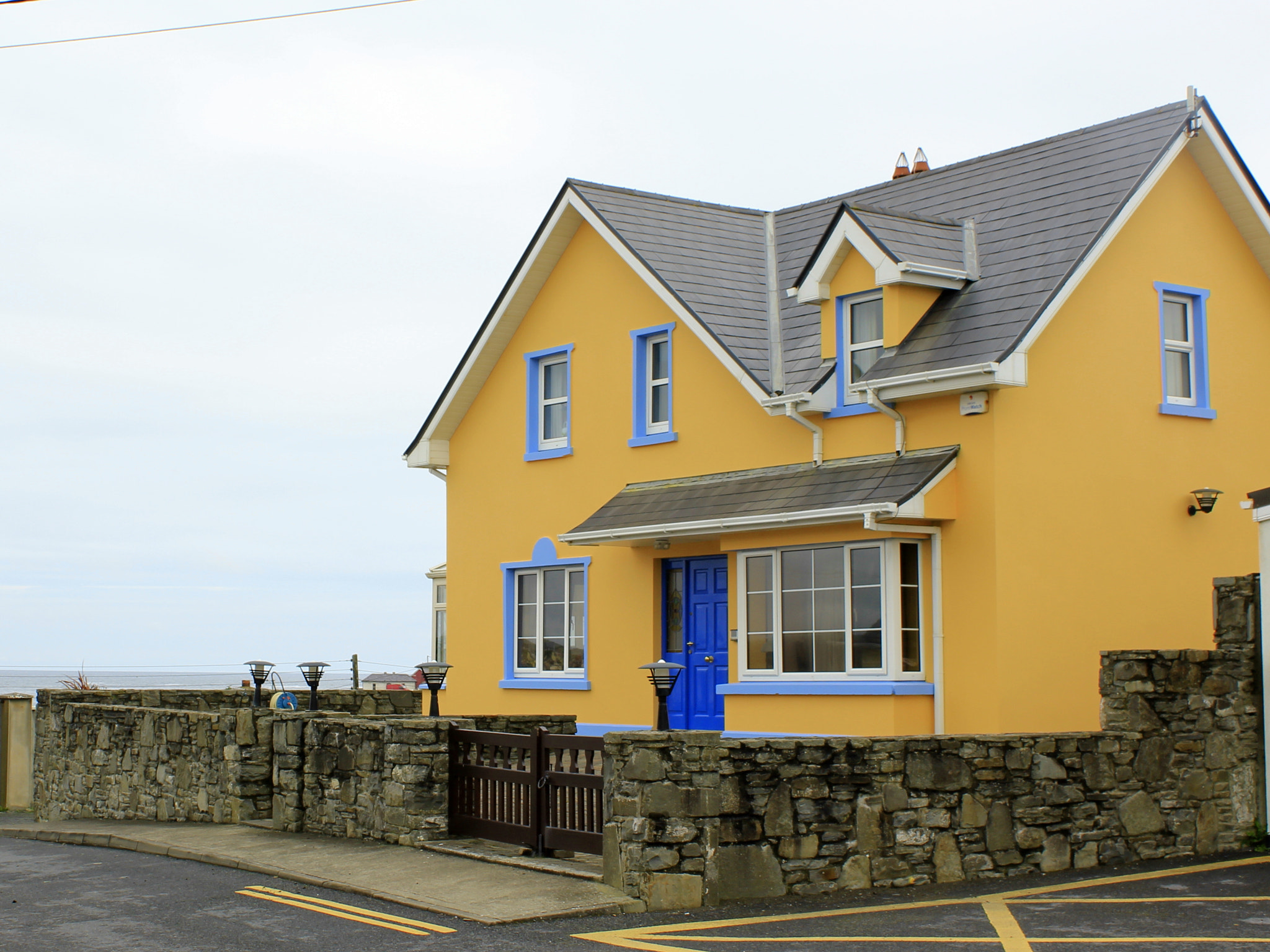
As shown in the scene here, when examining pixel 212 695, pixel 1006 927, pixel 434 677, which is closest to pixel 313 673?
pixel 434 677

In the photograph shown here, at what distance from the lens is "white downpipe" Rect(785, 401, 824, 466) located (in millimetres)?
16875

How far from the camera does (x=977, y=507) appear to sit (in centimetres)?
1549

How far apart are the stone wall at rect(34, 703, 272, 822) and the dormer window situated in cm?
792

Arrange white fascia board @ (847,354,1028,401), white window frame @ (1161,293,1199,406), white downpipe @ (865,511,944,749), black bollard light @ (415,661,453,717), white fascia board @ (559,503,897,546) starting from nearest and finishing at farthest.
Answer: white fascia board @ (847,354,1028,401), white fascia board @ (559,503,897,546), white downpipe @ (865,511,944,749), white window frame @ (1161,293,1199,406), black bollard light @ (415,661,453,717)

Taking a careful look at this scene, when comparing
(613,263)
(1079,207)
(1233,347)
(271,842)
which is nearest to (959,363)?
(1079,207)

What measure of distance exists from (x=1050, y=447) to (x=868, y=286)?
2765 mm

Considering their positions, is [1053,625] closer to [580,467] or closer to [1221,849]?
[1221,849]

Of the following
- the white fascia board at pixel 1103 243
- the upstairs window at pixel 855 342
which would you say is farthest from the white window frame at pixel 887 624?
the white fascia board at pixel 1103 243

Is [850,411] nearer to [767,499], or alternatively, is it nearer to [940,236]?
[767,499]

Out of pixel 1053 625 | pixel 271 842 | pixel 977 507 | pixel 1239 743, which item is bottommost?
pixel 271 842

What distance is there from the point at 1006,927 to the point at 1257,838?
5181 millimetres

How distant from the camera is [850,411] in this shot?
16.8 metres

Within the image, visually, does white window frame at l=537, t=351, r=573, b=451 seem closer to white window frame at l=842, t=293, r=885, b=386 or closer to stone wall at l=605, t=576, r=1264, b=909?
white window frame at l=842, t=293, r=885, b=386

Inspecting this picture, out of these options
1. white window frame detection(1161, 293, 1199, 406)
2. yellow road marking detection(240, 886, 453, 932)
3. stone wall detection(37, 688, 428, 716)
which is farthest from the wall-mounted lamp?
stone wall detection(37, 688, 428, 716)
